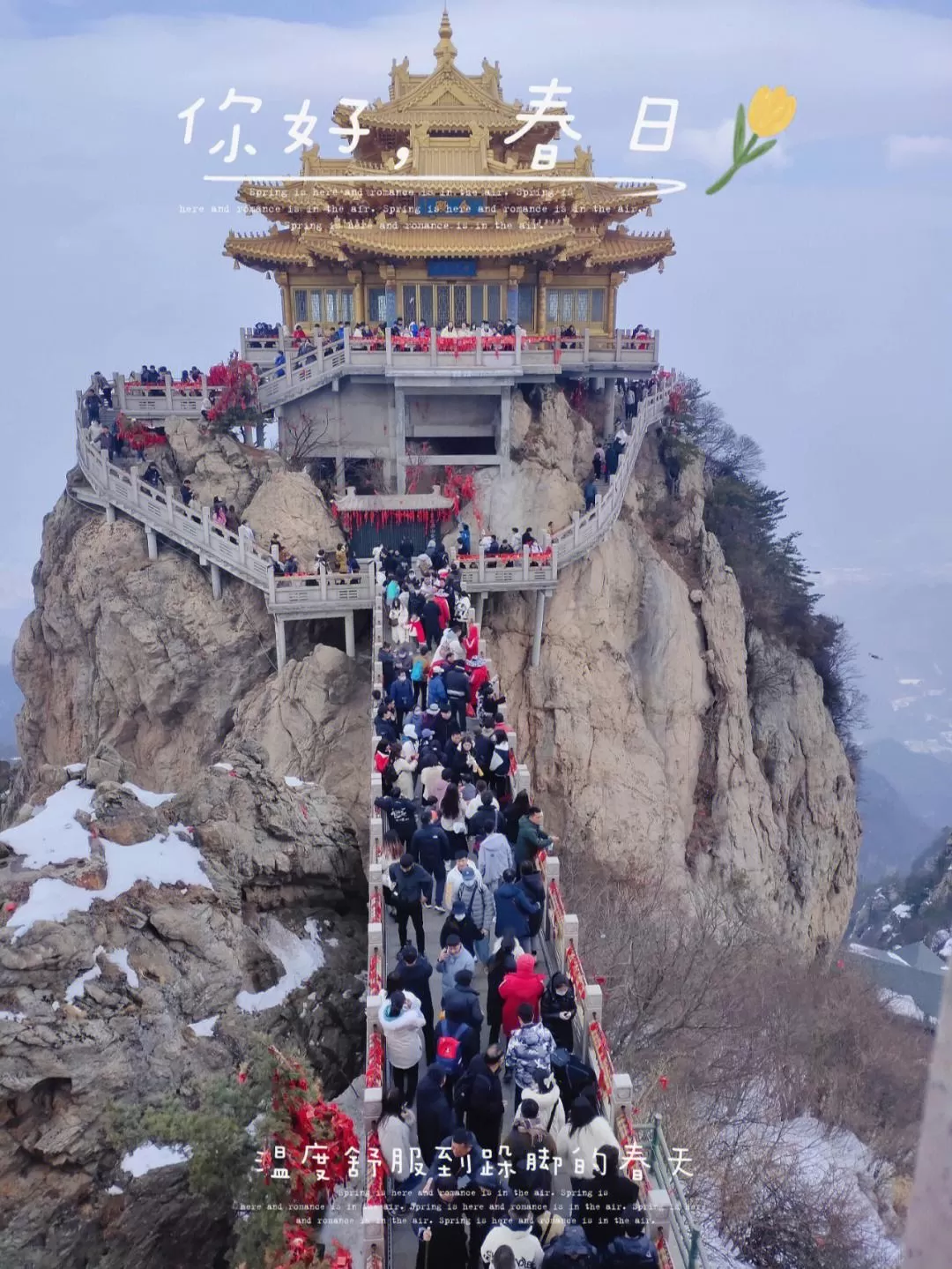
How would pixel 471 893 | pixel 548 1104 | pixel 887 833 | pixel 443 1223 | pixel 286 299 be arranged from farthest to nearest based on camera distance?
pixel 887 833, pixel 286 299, pixel 471 893, pixel 548 1104, pixel 443 1223

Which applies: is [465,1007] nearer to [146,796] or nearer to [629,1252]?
[629,1252]

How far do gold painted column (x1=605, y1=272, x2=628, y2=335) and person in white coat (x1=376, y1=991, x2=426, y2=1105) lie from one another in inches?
940

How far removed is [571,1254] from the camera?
510cm

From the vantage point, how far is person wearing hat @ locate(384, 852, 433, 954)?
857cm

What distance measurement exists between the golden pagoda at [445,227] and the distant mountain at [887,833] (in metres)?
72.5

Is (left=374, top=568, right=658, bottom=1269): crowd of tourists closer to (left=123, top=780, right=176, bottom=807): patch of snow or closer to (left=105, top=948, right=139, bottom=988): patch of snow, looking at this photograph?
(left=105, top=948, right=139, bottom=988): patch of snow

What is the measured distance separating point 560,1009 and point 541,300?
22776 millimetres

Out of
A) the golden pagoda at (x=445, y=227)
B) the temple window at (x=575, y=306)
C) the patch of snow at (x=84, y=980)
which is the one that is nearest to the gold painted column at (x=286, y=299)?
the golden pagoda at (x=445, y=227)

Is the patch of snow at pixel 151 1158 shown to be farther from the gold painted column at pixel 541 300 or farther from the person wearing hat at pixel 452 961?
the gold painted column at pixel 541 300

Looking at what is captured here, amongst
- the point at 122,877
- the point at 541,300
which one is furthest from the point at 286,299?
the point at 122,877

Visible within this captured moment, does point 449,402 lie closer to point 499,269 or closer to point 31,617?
point 499,269

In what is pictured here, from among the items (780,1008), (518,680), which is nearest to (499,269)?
(518,680)

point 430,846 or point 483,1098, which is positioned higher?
point 430,846

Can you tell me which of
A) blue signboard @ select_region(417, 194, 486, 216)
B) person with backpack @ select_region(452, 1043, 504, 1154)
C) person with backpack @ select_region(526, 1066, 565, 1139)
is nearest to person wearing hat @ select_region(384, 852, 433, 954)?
person with backpack @ select_region(452, 1043, 504, 1154)
